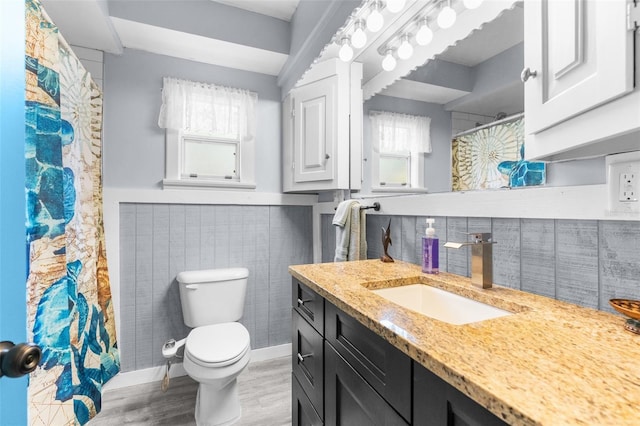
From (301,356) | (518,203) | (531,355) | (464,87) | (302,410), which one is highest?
(464,87)

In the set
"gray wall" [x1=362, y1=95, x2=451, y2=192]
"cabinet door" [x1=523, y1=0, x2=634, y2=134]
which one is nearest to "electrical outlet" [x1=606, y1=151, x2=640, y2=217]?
"cabinet door" [x1=523, y1=0, x2=634, y2=134]

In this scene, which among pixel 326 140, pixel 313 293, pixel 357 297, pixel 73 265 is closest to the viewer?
pixel 357 297

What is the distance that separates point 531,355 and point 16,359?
92 cm

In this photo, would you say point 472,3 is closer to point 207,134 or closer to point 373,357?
point 373,357

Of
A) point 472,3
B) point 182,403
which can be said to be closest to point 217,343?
point 182,403

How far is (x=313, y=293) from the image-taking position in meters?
1.15

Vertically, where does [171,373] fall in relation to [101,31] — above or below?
below

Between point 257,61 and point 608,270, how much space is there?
234 centimetres

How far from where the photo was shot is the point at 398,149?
1.52 meters

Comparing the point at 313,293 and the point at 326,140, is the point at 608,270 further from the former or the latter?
the point at 326,140

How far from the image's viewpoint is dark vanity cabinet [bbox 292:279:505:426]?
56 centimetres

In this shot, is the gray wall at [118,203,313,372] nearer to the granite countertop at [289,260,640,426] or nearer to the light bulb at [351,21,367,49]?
the light bulb at [351,21,367,49]

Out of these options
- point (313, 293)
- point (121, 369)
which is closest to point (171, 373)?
point (121, 369)

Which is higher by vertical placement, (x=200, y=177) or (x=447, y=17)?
(x=447, y=17)
